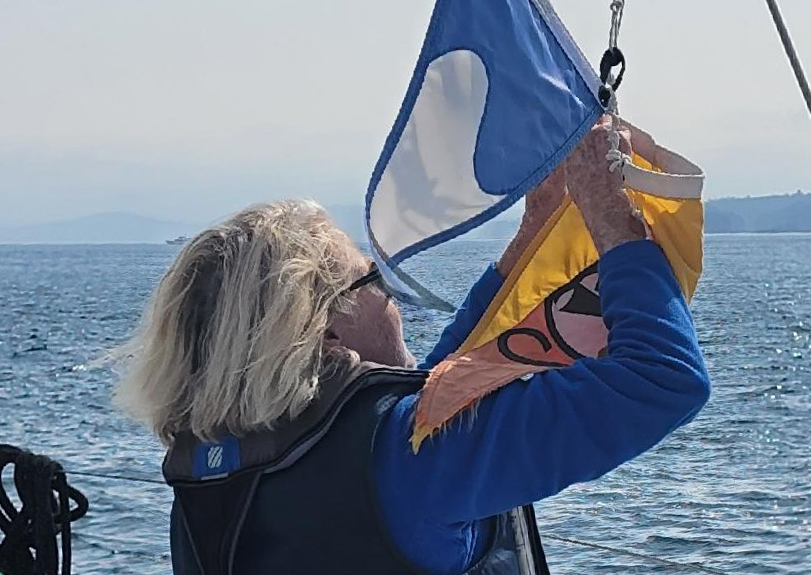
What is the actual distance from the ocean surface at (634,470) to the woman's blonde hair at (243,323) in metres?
0.14

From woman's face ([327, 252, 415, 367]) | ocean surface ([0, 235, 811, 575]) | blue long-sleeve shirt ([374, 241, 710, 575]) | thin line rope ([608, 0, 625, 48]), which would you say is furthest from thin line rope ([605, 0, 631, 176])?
woman's face ([327, 252, 415, 367])

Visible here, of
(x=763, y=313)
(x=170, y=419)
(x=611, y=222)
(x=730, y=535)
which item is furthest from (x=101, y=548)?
(x=763, y=313)

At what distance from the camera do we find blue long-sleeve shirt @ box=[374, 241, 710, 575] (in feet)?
4.91

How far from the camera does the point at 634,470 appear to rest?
892cm

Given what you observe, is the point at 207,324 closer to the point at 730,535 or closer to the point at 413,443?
the point at 413,443

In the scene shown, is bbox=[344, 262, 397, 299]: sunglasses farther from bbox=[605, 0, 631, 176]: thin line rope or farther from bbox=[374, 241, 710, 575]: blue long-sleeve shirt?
bbox=[605, 0, 631, 176]: thin line rope

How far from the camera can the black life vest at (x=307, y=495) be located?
170 centimetres

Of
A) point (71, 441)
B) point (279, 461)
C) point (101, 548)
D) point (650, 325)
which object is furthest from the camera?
point (71, 441)

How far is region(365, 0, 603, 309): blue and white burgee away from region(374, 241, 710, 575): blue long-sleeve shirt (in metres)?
0.17

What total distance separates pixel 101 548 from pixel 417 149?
5.80 meters

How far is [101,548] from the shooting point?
23.1ft

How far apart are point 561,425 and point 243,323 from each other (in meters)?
0.47

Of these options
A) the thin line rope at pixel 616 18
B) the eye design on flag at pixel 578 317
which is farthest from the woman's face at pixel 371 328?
the thin line rope at pixel 616 18

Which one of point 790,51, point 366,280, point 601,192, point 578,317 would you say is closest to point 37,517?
point 366,280
